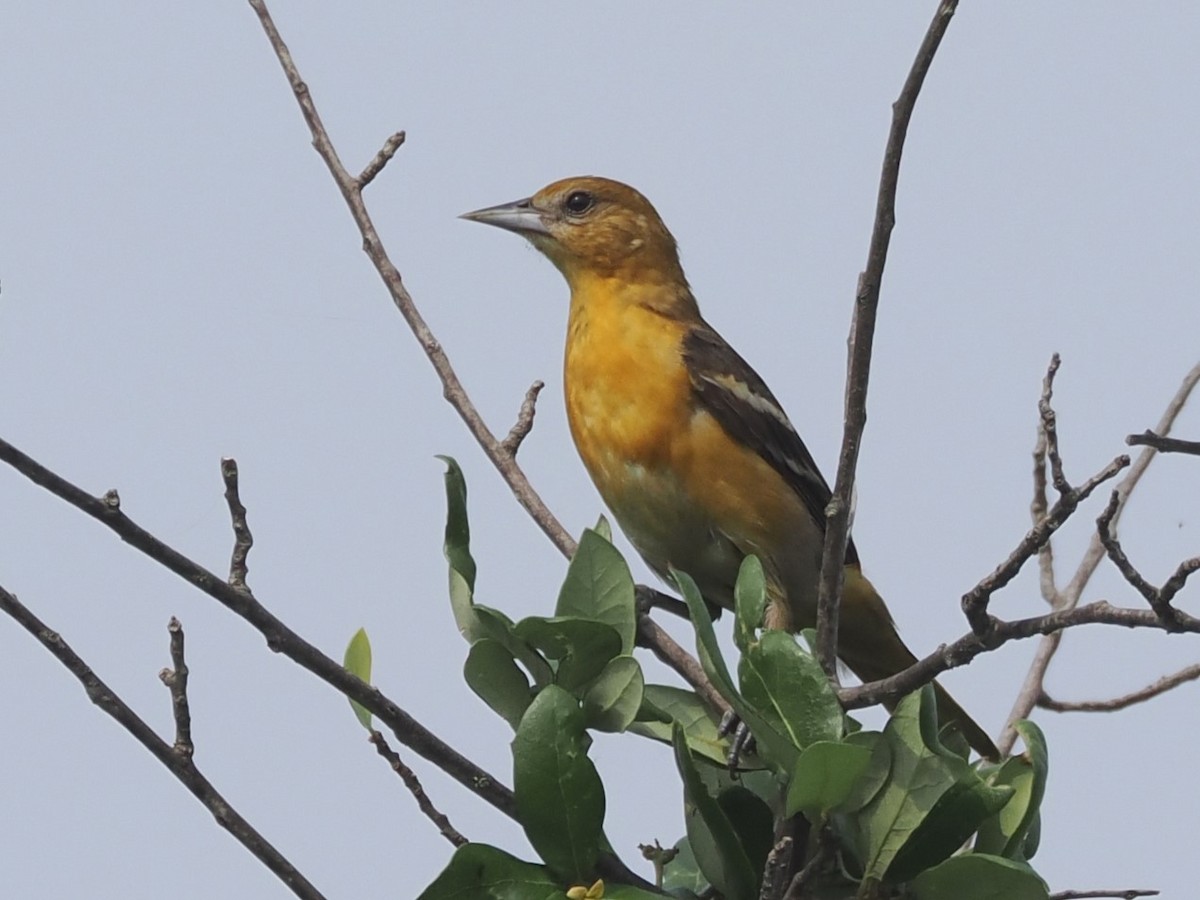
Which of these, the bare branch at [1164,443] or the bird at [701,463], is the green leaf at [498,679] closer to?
the bare branch at [1164,443]

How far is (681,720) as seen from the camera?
2.92m

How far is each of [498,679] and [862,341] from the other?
83cm

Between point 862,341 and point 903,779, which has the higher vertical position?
point 862,341

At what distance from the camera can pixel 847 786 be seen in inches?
97.5

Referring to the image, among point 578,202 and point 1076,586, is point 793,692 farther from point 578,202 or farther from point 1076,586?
point 578,202

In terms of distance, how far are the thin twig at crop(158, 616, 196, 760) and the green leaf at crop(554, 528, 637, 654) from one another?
65cm

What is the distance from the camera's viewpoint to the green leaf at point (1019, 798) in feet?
8.72

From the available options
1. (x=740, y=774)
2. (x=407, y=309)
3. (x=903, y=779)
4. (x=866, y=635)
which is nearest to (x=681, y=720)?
(x=740, y=774)

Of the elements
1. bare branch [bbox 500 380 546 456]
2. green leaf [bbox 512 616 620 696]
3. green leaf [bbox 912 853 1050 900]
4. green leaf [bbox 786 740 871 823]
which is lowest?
green leaf [bbox 912 853 1050 900]

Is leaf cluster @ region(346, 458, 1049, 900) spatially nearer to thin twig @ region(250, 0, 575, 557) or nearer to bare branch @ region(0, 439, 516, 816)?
bare branch @ region(0, 439, 516, 816)

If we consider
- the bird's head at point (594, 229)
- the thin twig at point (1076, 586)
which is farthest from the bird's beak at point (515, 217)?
the thin twig at point (1076, 586)

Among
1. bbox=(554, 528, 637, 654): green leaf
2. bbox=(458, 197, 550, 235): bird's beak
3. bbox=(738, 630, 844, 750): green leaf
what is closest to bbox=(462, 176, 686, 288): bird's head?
bbox=(458, 197, 550, 235): bird's beak

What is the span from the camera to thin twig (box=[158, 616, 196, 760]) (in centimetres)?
238

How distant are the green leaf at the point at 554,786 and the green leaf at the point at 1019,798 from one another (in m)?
0.69
